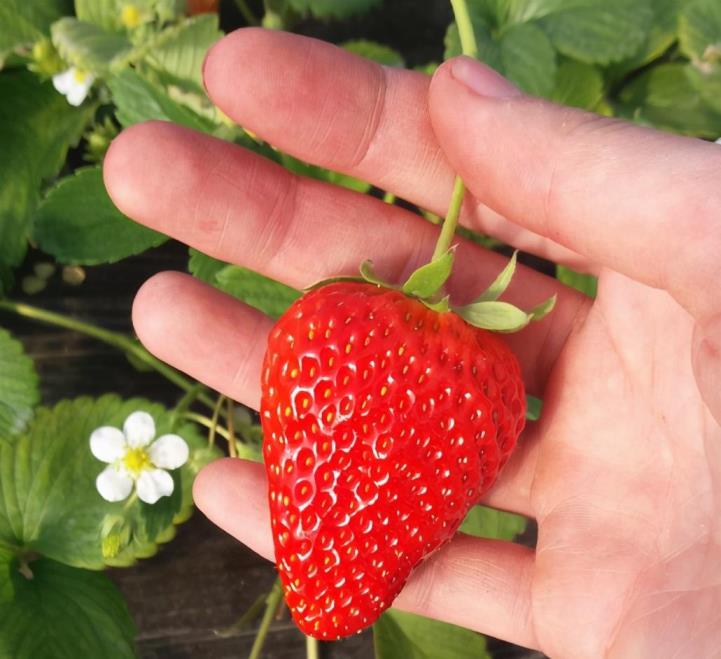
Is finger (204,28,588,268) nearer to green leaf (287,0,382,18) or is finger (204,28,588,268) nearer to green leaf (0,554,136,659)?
green leaf (287,0,382,18)

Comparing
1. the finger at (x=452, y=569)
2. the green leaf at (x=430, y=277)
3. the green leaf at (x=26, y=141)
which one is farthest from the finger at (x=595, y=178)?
the green leaf at (x=26, y=141)

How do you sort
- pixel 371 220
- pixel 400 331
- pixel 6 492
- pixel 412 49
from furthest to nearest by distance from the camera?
pixel 412 49 < pixel 6 492 < pixel 371 220 < pixel 400 331

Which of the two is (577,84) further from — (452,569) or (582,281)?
(452,569)

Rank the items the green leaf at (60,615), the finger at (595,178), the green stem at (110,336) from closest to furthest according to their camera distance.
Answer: the finger at (595,178) → the green leaf at (60,615) → the green stem at (110,336)

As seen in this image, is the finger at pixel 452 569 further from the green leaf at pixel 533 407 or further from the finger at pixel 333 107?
the finger at pixel 333 107

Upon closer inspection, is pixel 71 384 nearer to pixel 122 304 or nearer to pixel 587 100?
pixel 122 304

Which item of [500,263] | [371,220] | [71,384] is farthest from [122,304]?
[500,263]
